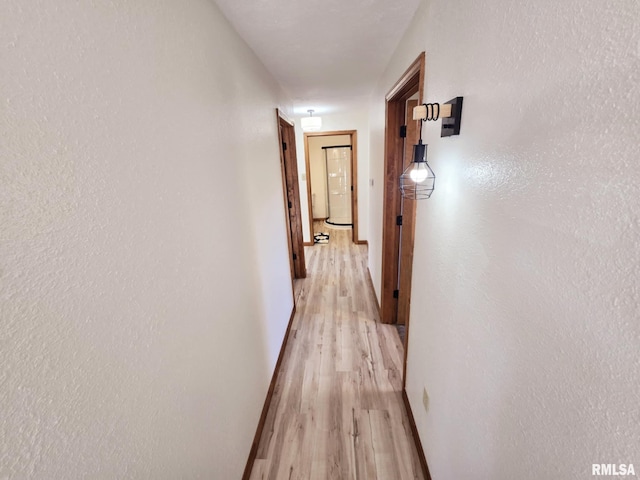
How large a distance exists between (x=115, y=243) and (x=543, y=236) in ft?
3.03

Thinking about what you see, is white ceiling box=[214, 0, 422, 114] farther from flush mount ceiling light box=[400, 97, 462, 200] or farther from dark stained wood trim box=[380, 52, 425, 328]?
flush mount ceiling light box=[400, 97, 462, 200]

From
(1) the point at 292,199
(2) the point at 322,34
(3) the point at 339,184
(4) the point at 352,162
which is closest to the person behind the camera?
(2) the point at 322,34

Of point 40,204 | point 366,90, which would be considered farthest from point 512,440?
point 366,90

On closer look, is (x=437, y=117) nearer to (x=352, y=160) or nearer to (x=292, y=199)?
(x=292, y=199)

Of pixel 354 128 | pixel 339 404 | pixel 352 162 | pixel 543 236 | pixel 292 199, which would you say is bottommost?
pixel 339 404

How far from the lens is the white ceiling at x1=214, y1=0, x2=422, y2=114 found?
1.21 meters

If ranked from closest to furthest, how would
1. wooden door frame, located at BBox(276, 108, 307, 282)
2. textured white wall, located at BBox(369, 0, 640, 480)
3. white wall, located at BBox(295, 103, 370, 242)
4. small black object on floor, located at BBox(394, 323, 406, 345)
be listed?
textured white wall, located at BBox(369, 0, 640, 480), small black object on floor, located at BBox(394, 323, 406, 345), wooden door frame, located at BBox(276, 108, 307, 282), white wall, located at BBox(295, 103, 370, 242)

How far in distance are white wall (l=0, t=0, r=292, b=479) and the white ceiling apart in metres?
0.23

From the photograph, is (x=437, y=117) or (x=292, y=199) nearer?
(x=437, y=117)

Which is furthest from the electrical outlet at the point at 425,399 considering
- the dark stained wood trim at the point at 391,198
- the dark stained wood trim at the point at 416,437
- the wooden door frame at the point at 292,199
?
the wooden door frame at the point at 292,199

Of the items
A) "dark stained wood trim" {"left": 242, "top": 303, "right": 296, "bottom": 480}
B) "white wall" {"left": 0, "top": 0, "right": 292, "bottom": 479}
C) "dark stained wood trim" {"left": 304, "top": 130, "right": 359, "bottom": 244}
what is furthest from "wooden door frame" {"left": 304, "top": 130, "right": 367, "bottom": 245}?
"white wall" {"left": 0, "top": 0, "right": 292, "bottom": 479}

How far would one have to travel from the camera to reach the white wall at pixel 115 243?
43 centimetres

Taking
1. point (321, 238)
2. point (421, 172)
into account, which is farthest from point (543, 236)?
point (321, 238)

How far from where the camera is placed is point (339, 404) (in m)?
1.80
